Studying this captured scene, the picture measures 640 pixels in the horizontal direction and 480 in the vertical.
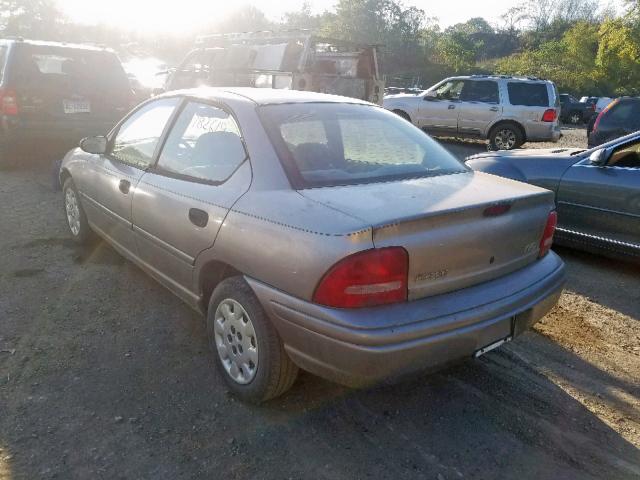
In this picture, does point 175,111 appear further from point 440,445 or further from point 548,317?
point 548,317

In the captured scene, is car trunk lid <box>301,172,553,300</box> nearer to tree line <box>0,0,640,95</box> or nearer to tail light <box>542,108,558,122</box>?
tail light <box>542,108,558,122</box>

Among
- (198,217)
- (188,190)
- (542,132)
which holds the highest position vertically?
(188,190)

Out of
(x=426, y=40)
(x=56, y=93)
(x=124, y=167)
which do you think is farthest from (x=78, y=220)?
(x=426, y=40)

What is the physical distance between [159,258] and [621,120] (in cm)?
1068

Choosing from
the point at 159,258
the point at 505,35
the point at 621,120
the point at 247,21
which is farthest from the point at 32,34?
the point at 505,35

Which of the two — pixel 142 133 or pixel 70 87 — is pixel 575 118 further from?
pixel 142 133

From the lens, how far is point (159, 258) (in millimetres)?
3344

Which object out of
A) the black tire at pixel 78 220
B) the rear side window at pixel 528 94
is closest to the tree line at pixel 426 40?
the rear side window at pixel 528 94

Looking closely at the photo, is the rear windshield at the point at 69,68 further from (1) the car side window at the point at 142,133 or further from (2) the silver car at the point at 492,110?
(2) the silver car at the point at 492,110

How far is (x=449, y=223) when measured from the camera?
7.76ft

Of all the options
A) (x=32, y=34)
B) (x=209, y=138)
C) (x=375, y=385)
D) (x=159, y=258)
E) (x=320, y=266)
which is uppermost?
(x=32, y=34)

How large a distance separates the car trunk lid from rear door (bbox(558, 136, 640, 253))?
88.0 inches

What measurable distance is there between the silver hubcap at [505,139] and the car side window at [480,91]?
739 millimetres

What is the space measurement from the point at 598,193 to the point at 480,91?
8.42 m
